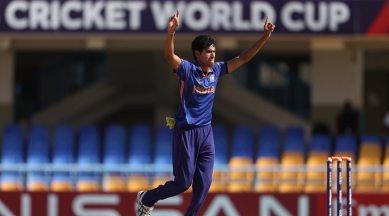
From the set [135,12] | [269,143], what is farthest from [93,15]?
[269,143]

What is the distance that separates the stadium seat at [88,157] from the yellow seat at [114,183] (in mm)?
107

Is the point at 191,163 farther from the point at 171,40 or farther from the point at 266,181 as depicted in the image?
the point at 266,181

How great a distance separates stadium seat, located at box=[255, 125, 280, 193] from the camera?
15.9m

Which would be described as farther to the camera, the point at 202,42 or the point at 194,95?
the point at 194,95

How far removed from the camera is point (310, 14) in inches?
637

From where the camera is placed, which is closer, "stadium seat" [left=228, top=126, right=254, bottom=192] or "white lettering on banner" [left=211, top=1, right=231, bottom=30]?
"stadium seat" [left=228, top=126, right=254, bottom=192]

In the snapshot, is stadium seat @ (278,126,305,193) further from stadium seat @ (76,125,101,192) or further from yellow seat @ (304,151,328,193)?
stadium seat @ (76,125,101,192)

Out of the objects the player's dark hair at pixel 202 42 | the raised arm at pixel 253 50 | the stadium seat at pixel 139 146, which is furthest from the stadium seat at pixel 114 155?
the player's dark hair at pixel 202 42

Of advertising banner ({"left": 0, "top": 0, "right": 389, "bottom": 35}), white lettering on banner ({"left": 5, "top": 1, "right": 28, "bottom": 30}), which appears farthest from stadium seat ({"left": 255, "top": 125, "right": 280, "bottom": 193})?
white lettering on banner ({"left": 5, "top": 1, "right": 28, "bottom": 30})

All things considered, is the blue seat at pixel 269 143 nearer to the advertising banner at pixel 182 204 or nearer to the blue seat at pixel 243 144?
the blue seat at pixel 243 144

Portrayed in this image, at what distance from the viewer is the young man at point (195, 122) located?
970 centimetres

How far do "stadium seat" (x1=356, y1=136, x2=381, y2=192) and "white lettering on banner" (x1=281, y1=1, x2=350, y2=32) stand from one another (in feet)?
6.53

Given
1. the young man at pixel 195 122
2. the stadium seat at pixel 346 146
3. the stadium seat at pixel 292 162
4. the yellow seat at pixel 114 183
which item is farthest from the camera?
the stadium seat at pixel 346 146

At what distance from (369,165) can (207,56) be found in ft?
23.4
